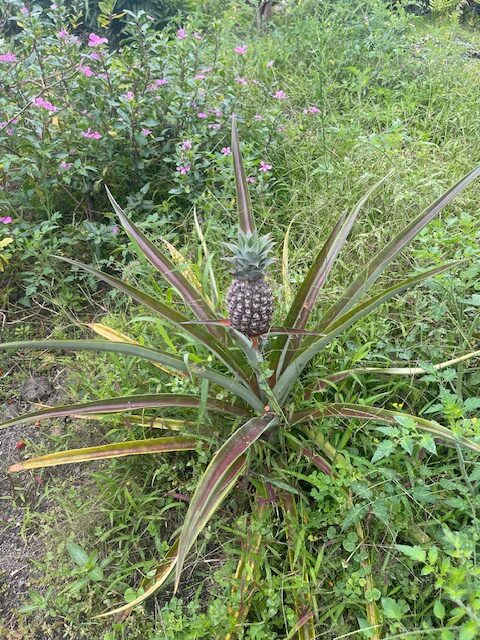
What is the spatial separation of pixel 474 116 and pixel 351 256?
1382 millimetres

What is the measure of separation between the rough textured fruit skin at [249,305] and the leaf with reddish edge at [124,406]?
0.34 meters

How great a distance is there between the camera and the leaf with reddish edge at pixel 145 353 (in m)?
1.14

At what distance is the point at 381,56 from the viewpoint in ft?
10.6

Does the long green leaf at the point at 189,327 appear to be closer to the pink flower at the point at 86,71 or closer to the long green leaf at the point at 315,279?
the long green leaf at the point at 315,279

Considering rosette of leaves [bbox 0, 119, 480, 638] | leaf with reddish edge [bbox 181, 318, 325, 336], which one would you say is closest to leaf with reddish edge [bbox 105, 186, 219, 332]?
rosette of leaves [bbox 0, 119, 480, 638]

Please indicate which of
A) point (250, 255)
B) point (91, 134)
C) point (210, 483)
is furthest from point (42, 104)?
point (210, 483)

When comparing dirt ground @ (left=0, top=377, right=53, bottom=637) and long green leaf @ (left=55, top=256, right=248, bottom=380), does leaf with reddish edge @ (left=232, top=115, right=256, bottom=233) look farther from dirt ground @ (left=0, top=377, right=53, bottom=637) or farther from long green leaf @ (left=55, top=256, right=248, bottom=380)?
dirt ground @ (left=0, top=377, right=53, bottom=637)

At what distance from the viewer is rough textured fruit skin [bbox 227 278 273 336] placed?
1273mm

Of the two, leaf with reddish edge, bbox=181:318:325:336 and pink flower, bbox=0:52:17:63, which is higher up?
pink flower, bbox=0:52:17:63

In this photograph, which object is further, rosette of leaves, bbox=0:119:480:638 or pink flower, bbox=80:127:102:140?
pink flower, bbox=80:127:102:140

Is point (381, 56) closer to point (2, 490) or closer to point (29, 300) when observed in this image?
point (29, 300)

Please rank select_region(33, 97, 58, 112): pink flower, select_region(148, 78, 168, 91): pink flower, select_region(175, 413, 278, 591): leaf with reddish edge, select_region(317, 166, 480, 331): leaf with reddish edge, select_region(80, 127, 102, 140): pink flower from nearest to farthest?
1. select_region(175, 413, 278, 591): leaf with reddish edge
2. select_region(317, 166, 480, 331): leaf with reddish edge
3. select_region(33, 97, 58, 112): pink flower
4. select_region(80, 127, 102, 140): pink flower
5. select_region(148, 78, 168, 91): pink flower

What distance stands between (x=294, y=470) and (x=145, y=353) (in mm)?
594

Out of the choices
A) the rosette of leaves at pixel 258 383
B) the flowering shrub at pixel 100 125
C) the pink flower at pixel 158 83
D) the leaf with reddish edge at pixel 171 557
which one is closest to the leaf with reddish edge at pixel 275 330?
the rosette of leaves at pixel 258 383
